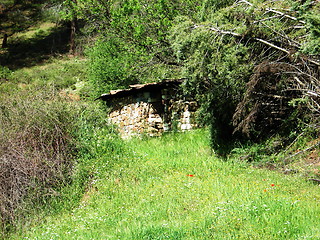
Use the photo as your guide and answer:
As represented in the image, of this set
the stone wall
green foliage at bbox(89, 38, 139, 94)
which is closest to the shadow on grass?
green foliage at bbox(89, 38, 139, 94)

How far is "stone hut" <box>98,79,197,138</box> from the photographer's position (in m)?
14.9

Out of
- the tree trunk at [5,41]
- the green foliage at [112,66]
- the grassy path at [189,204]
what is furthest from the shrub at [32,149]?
the tree trunk at [5,41]

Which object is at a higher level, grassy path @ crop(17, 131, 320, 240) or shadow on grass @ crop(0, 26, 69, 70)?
grassy path @ crop(17, 131, 320, 240)

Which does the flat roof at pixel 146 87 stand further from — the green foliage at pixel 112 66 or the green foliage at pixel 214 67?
the green foliage at pixel 112 66

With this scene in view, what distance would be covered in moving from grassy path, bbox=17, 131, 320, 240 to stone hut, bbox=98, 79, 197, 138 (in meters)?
2.88

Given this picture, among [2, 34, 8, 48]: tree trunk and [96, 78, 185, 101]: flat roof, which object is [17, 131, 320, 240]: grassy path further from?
[2, 34, 8, 48]: tree trunk

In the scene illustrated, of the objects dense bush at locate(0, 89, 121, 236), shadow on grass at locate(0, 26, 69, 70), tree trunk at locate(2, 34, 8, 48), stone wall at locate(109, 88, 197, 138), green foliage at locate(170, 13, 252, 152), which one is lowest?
shadow on grass at locate(0, 26, 69, 70)

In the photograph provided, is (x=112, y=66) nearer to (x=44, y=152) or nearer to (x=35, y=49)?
(x=44, y=152)

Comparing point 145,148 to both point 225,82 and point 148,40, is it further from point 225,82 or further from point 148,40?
point 148,40

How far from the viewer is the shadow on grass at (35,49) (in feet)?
123

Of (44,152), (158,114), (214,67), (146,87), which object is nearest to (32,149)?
(44,152)

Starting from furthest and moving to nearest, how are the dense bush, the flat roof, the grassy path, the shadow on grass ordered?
the shadow on grass
the flat roof
the dense bush
the grassy path

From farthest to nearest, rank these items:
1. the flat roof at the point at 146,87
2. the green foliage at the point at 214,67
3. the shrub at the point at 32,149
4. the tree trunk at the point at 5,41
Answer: the tree trunk at the point at 5,41
the flat roof at the point at 146,87
the green foliage at the point at 214,67
the shrub at the point at 32,149

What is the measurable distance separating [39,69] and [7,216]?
2639 centimetres
